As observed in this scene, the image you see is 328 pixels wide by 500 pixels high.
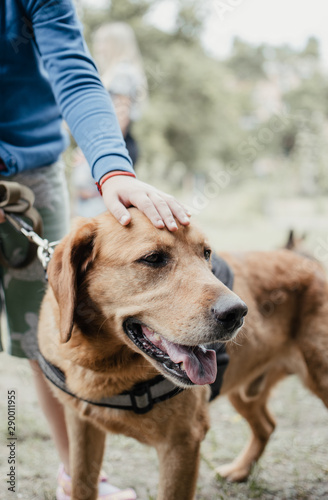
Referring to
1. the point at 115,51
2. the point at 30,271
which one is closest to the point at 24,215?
the point at 30,271

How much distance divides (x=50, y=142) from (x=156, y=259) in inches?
40.3

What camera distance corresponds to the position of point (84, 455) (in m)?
2.46

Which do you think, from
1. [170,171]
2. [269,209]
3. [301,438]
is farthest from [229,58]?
[301,438]

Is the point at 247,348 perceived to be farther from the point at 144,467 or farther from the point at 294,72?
the point at 294,72

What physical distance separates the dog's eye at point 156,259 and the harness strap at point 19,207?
75 centimetres

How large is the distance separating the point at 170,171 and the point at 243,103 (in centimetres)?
877

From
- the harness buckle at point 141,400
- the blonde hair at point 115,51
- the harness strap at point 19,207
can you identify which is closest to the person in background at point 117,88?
the blonde hair at point 115,51

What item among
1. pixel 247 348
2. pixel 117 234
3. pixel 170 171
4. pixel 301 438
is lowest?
pixel 170 171

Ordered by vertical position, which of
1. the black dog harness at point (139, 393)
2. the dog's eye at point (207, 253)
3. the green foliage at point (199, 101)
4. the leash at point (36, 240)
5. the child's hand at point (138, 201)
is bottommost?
the green foliage at point (199, 101)

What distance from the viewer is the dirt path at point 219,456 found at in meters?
3.11

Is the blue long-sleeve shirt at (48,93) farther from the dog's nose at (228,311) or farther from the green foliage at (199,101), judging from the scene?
the green foliage at (199,101)

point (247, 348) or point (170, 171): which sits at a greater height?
point (247, 348)

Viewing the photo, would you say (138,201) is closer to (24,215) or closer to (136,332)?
(136,332)

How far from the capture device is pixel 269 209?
1703cm
